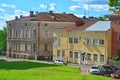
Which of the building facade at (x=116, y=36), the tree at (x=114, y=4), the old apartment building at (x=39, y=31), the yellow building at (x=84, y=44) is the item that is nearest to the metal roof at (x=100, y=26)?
the yellow building at (x=84, y=44)

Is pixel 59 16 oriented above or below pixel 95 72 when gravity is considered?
above

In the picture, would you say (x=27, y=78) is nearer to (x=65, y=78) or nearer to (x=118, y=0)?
(x=65, y=78)

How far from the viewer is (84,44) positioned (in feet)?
272

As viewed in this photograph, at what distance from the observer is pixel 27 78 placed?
3859cm

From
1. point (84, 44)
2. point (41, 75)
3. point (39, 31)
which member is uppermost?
point (39, 31)

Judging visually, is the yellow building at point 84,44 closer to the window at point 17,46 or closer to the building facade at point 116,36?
the building facade at point 116,36

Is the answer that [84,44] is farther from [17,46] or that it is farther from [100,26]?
[17,46]

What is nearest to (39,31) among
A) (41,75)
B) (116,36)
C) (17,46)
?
(17,46)

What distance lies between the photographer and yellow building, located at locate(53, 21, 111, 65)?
77750 millimetres

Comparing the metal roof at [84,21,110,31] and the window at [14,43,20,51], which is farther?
the window at [14,43,20,51]

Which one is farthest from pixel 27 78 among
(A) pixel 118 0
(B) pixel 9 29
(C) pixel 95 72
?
(B) pixel 9 29

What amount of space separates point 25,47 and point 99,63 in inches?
1220

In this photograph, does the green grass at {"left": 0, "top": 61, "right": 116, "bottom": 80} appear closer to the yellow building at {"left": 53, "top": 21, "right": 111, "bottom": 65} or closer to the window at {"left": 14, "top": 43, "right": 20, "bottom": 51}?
the yellow building at {"left": 53, "top": 21, "right": 111, "bottom": 65}

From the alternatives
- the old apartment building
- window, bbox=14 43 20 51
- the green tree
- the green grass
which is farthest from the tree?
the green tree
